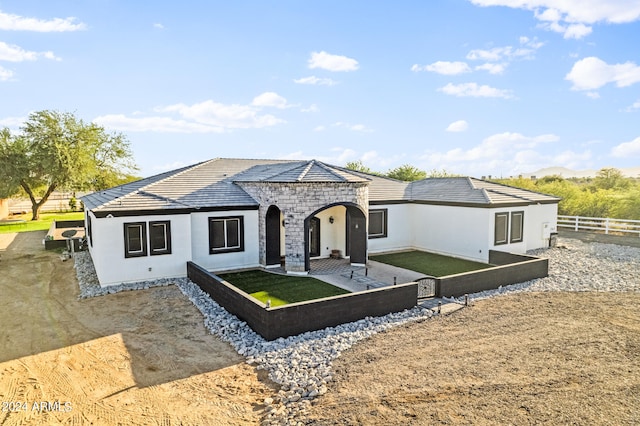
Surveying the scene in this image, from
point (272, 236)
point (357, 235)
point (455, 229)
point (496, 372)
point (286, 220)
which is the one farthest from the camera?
point (455, 229)

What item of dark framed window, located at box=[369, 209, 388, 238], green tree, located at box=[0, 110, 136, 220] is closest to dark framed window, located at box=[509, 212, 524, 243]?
dark framed window, located at box=[369, 209, 388, 238]

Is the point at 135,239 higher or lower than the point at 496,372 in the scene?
higher

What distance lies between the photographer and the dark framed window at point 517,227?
18453 mm

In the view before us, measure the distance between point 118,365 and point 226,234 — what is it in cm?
799

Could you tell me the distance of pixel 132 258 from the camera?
44.8 ft

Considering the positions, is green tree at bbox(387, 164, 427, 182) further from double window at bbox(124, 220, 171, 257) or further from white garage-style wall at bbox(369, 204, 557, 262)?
double window at bbox(124, 220, 171, 257)

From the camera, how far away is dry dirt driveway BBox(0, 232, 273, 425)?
20.8ft

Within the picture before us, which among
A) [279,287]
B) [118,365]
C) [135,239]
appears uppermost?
[135,239]

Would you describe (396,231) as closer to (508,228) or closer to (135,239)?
(508,228)

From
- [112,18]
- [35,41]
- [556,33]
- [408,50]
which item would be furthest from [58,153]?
[556,33]

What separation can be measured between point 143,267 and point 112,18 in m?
8.85

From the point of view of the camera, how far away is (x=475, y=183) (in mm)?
20469

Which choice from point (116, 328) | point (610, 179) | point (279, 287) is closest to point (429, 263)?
point (279, 287)

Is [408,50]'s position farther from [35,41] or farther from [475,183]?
[35,41]
